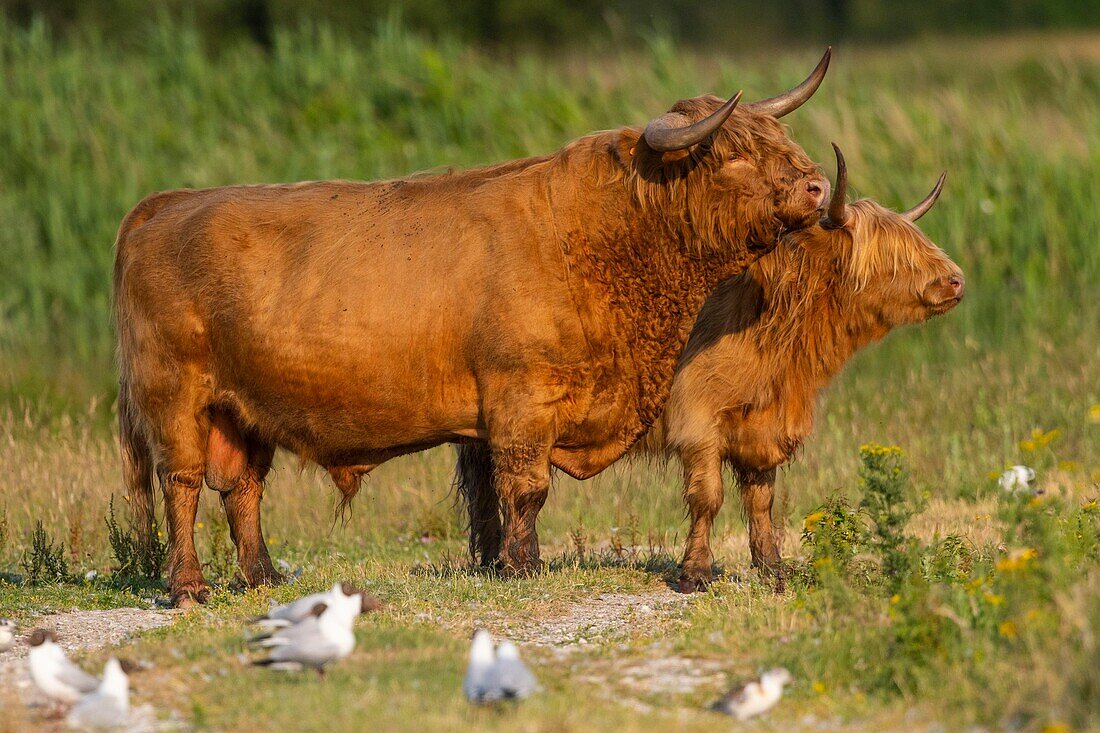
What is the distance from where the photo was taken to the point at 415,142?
18531 mm

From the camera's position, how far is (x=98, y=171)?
17.5 metres

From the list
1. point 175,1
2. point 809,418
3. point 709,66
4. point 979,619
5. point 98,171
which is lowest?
point 979,619

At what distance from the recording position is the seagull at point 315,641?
18.3 feet

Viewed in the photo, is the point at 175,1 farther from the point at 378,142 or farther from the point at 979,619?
the point at 979,619

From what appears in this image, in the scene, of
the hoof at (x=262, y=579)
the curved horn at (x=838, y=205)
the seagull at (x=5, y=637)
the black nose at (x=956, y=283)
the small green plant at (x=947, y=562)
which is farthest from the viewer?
the hoof at (x=262, y=579)

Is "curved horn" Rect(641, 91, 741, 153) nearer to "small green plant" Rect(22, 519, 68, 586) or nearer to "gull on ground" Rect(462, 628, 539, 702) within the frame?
"gull on ground" Rect(462, 628, 539, 702)

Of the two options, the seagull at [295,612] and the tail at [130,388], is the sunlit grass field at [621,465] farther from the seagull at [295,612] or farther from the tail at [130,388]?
the tail at [130,388]

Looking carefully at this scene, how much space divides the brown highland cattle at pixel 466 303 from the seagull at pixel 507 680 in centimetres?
251

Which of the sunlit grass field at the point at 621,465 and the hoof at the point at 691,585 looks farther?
the hoof at the point at 691,585

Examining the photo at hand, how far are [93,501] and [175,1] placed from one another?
992 inches

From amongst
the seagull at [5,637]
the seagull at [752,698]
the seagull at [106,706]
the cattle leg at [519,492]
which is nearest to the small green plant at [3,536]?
the seagull at [5,637]

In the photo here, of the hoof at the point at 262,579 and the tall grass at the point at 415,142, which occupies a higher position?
the tall grass at the point at 415,142

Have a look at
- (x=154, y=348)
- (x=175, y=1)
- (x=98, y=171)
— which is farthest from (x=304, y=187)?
(x=175, y=1)

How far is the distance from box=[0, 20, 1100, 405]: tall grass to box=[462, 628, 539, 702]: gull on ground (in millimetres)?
8640
